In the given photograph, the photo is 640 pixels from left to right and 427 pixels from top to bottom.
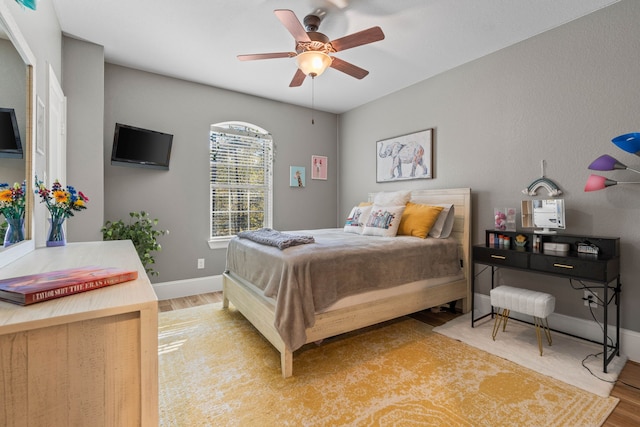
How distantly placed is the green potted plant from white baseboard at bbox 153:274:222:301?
0.93ft

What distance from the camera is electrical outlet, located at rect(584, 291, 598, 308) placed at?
2.40 m

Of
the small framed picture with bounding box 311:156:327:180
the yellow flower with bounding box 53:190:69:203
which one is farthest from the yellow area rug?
the small framed picture with bounding box 311:156:327:180

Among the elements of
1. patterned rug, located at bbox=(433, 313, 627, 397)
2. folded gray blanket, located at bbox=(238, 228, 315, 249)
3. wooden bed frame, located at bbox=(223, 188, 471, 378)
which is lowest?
patterned rug, located at bbox=(433, 313, 627, 397)

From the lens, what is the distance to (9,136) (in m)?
1.24

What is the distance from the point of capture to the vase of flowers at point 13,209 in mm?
1201

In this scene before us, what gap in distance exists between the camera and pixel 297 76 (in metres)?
2.72

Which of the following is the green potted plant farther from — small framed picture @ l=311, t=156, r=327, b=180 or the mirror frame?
small framed picture @ l=311, t=156, r=327, b=180

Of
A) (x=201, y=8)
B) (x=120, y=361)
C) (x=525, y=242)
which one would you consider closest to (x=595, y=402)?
(x=525, y=242)

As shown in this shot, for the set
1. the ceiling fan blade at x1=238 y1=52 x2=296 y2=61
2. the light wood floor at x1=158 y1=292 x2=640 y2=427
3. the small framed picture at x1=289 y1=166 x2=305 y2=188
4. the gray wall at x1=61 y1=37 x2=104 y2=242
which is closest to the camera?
the light wood floor at x1=158 y1=292 x2=640 y2=427

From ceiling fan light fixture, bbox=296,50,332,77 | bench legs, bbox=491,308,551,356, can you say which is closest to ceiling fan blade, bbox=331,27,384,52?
ceiling fan light fixture, bbox=296,50,332,77

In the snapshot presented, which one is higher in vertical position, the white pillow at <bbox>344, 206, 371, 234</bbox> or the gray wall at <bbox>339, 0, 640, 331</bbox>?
the gray wall at <bbox>339, 0, 640, 331</bbox>

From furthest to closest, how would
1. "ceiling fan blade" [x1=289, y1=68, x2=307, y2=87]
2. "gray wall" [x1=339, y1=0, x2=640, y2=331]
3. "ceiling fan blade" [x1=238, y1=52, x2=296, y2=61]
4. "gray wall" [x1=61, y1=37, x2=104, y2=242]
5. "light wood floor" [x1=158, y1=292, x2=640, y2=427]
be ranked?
1. "gray wall" [x1=61, y1=37, x2=104, y2=242]
2. "ceiling fan blade" [x1=289, y1=68, x2=307, y2=87]
3. "ceiling fan blade" [x1=238, y1=52, x2=296, y2=61]
4. "gray wall" [x1=339, y1=0, x2=640, y2=331]
5. "light wood floor" [x1=158, y1=292, x2=640, y2=427]

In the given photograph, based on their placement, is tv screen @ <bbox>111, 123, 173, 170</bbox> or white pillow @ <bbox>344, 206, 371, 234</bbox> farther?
white pillow @ <bbox>344, 206, 371, 234</bbox>

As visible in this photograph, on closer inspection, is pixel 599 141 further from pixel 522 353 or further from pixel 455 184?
pixel 522 353
